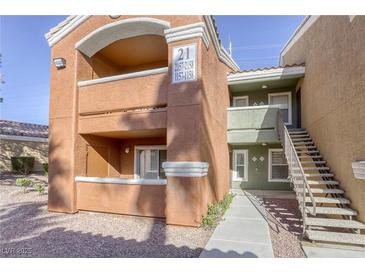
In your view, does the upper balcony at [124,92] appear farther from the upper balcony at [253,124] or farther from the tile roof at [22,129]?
the tile roof at [22,129]

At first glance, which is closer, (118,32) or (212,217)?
(212,217)

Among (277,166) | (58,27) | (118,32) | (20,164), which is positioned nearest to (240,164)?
(277,166)

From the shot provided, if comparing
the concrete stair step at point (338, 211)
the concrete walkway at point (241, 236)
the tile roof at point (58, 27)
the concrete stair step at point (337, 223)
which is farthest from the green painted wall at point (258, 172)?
the tile roof at point (58, 27)

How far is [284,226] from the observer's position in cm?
668

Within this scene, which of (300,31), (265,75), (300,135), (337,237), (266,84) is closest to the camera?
(337,237)

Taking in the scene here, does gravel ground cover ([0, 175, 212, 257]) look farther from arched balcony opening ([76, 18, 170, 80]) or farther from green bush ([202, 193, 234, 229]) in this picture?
arched balcony opening ([76, 18, 170, 80])

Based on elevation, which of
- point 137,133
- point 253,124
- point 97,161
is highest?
point 253,124

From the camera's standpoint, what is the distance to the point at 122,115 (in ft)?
26.1

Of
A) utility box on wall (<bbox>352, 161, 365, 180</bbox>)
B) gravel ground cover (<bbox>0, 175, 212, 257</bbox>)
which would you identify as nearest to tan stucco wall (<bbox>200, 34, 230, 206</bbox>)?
gravel ground cover (<bbox>0, 175, 212, 257</bbox>)

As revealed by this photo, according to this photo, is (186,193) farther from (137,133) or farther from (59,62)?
(59,62)

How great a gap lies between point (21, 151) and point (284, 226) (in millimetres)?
19970

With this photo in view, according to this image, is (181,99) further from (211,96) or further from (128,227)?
(128,227)

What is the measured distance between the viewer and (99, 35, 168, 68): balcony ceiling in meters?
9.09

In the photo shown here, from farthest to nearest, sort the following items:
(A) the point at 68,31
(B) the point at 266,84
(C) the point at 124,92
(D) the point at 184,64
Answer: (B) the point at 266,84, (A) the point at 68,31, (C) the point at 124,92, (D) the point at 184,64
